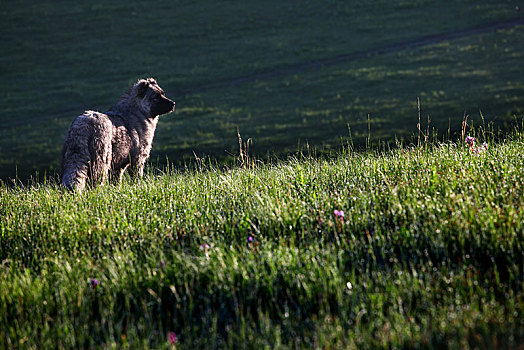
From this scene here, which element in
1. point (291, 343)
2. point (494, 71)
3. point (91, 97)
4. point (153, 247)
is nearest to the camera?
point (291, 343)

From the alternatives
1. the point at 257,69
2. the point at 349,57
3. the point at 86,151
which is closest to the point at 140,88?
the point at 86,151

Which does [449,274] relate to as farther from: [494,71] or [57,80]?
[57,80]

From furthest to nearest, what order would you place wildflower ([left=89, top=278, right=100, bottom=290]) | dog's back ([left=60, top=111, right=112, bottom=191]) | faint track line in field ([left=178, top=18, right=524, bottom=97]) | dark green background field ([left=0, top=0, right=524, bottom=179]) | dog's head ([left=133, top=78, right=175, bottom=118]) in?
faint track line in field ([left=178, top=18, right=524, bottom=97]) < dark green background field ([left=0, top=0, right=524, bottom=179]) < dog's head ([left=133, top=78, right=175, bottom=118]) < dog's back ([left=60, top=111, right=112, bottom=191]) < wildflower ([left=89, top=278, right=100, bottom=290])

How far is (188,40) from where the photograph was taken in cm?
4347

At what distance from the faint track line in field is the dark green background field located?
0.19 metres

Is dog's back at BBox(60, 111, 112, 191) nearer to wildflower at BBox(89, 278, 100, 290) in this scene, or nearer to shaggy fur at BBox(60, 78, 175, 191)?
shaggy fur at BBox(60, 78, 175, 191)

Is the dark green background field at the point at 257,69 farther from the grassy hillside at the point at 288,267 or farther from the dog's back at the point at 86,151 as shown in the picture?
the grassy hillside at the point at 288,267

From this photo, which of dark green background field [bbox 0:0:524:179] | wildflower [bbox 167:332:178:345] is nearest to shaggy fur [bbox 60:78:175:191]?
wildflower [bbox 167:332:178:345]

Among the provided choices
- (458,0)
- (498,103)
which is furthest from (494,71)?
(458,0)

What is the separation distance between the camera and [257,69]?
36625mm

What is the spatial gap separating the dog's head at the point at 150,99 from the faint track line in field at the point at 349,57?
24371mm

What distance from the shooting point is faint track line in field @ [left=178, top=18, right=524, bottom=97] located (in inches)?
1374

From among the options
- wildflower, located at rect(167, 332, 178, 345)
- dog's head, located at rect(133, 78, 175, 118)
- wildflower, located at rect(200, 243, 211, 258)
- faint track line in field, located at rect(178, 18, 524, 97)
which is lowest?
wildflower, located at rect(167, 332, 178, 345)

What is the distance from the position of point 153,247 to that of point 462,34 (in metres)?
38.3
